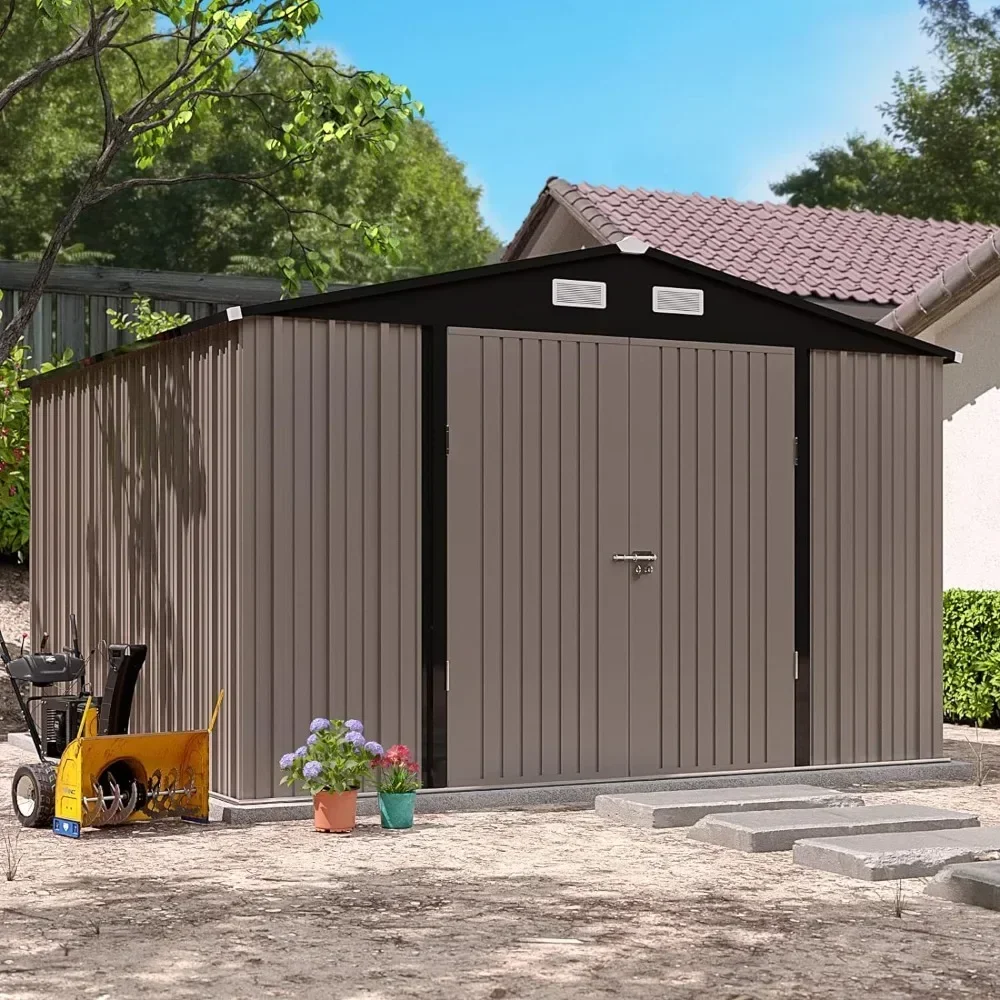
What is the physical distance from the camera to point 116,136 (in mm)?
12352

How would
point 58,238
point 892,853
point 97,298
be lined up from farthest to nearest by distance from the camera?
point 97,298 → point 58,238 → point 892,853

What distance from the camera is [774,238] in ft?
70.0

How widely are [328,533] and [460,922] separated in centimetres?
345

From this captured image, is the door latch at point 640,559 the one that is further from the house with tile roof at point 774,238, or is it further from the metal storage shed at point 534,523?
the house with tile roof at point 774,238

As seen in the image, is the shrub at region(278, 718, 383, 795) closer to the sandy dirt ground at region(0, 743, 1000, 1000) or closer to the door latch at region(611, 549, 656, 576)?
the sandy dirt ground at region(0, 743, 1000, 1000)

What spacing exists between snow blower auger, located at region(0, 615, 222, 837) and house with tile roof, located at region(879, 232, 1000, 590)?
28.6ft

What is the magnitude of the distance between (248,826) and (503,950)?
131 inches

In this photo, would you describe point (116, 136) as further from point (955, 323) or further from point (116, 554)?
point (955, 323)

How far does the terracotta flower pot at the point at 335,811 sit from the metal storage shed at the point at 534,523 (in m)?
0.59

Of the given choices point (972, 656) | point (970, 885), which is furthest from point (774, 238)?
point (970, 885)

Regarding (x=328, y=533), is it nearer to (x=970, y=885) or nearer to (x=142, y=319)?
(x=970, y=885)

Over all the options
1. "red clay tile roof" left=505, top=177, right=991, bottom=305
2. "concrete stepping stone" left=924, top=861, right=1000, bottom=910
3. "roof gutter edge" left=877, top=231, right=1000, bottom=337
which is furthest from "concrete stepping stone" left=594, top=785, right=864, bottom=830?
"red clay tile roof" left=505, top=177, right=991, bottom=305

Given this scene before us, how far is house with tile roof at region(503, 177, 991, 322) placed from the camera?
19.8 metres

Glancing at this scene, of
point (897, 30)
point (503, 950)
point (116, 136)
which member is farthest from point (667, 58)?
point (503, 950)
